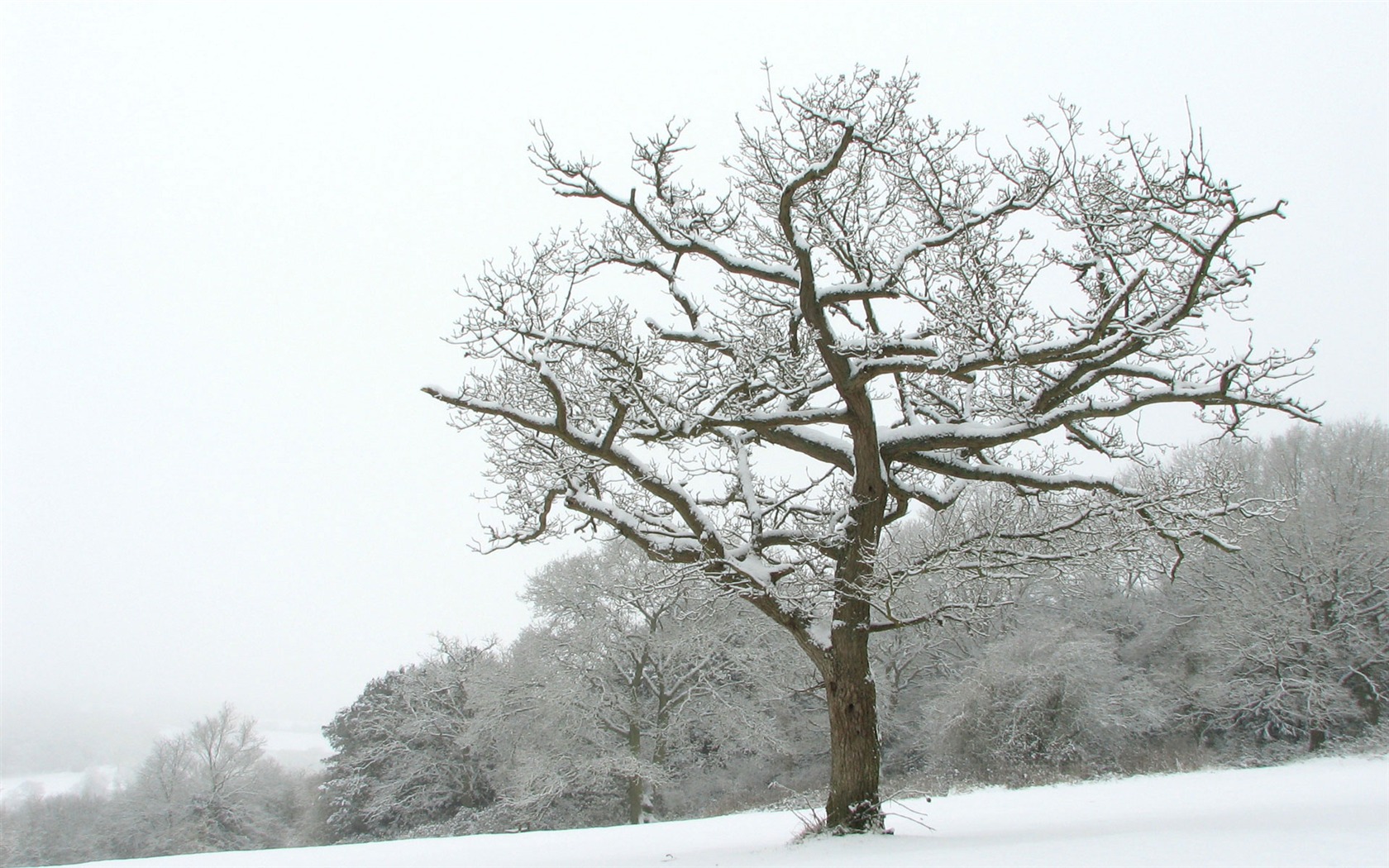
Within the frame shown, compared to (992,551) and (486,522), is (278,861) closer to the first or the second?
(486,522)

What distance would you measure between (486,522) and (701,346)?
3.23 metres

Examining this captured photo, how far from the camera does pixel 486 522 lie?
923 cm

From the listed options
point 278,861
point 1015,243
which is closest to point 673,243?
point 1015,243

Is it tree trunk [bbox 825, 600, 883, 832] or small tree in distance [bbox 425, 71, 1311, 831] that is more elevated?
small tree in distance [bbox 425, 71, 1311, 831]

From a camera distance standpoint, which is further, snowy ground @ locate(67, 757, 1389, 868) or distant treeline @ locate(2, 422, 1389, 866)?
distant treeline @ locate(2, 422, 1389, 866)

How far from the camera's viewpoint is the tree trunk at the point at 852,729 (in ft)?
25.4

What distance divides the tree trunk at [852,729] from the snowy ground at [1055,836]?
46 cm

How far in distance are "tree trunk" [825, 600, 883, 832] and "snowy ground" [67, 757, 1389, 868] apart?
460 millimetres

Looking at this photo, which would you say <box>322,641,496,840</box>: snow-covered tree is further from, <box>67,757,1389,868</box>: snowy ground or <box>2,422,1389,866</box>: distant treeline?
<box>67,757,1389,868</box>: snowy ground

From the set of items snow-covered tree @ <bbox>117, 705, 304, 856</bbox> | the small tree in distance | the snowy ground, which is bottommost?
snow-covered tree @ <bbox>117, 705, 304, 856</bbox>

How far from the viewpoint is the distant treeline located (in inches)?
808

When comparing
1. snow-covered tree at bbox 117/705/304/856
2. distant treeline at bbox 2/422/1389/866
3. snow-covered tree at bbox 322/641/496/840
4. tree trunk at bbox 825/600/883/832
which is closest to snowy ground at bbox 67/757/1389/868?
tree trunk at bbox 825/600/883/832

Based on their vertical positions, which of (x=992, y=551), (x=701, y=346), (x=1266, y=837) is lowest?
(x=1266, y=837)

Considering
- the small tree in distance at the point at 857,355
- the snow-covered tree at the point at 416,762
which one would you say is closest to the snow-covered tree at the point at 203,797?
the snow-covered tree at the point at 416,762
